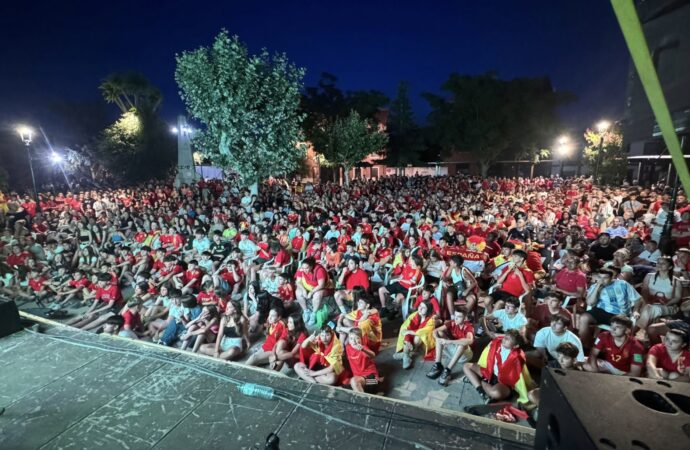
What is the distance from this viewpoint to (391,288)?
22.7ft

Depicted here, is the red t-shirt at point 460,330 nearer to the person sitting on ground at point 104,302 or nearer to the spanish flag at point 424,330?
the spanish flag at point 424,330

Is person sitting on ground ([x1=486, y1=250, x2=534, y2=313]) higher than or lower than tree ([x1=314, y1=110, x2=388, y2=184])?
lower

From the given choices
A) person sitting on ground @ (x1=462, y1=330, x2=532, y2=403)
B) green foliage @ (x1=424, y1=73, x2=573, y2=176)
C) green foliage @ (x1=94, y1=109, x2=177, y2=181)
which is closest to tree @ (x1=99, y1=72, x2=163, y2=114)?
green foliage @ (x1=94, y1=109, x2=177, y2=181)

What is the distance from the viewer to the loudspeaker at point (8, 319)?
11.7ft

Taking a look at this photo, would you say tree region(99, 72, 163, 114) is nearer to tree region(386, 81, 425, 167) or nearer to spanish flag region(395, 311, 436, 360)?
tree region(386, 81, 425, 167)

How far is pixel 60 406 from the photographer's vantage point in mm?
2541

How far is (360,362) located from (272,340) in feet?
4.60

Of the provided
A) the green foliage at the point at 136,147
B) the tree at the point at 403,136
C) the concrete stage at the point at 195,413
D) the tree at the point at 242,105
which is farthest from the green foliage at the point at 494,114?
the concrete stage at the point at 195,413

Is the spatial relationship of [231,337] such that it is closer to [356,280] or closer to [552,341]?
[356,280]

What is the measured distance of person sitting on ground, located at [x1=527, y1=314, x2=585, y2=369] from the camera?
4.28 m

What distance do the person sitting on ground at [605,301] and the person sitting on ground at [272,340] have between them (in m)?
4.20

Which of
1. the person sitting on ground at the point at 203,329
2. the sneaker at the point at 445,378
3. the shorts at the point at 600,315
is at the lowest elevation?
the sneaker at the point at 445,378

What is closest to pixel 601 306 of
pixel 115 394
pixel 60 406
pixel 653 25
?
pixel 115 394

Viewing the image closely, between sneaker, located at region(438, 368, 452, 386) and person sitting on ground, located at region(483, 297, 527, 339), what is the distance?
85 cm
